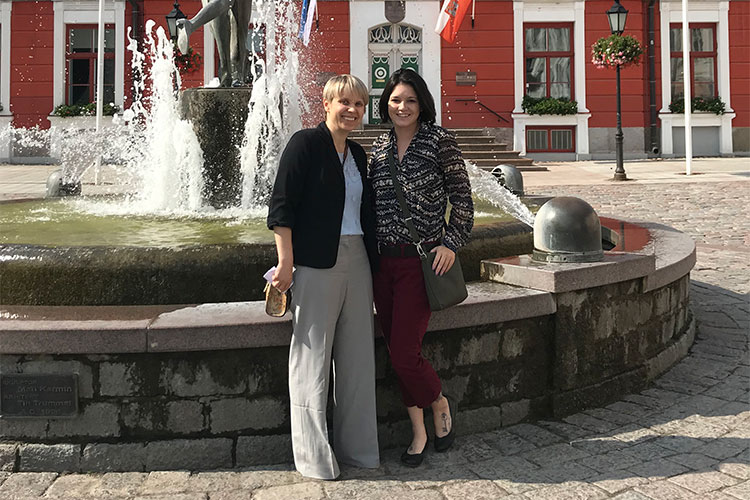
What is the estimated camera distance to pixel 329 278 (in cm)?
287

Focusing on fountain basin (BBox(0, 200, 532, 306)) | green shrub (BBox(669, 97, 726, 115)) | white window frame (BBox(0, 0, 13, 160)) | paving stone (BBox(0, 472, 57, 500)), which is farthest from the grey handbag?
white window frame (BBox(0, 0, 13, 160))

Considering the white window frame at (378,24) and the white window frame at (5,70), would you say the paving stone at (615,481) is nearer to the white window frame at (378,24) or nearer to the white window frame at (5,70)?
the white window frame at (378,24)

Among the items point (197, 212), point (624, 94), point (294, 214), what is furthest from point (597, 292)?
point (624, 94)

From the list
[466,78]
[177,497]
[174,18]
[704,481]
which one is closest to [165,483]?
[177,497]

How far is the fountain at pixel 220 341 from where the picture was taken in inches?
119

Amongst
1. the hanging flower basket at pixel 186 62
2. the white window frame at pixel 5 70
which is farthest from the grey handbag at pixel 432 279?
the white window frame at pixel 5 70

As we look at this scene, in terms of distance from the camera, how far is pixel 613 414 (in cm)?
376

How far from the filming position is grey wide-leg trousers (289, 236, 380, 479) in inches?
113

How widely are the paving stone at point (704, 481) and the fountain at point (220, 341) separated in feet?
2.70

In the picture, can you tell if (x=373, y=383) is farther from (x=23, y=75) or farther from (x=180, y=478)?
(x=23, y=75)

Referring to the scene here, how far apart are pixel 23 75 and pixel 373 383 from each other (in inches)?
926

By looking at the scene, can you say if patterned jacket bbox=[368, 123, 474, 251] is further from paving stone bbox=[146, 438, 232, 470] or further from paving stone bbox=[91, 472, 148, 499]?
paving stone bbox=[91, 472, 148, 499]

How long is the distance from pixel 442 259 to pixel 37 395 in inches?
71.2

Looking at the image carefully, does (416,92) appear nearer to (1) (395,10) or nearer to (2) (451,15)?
(2) (451,15)
